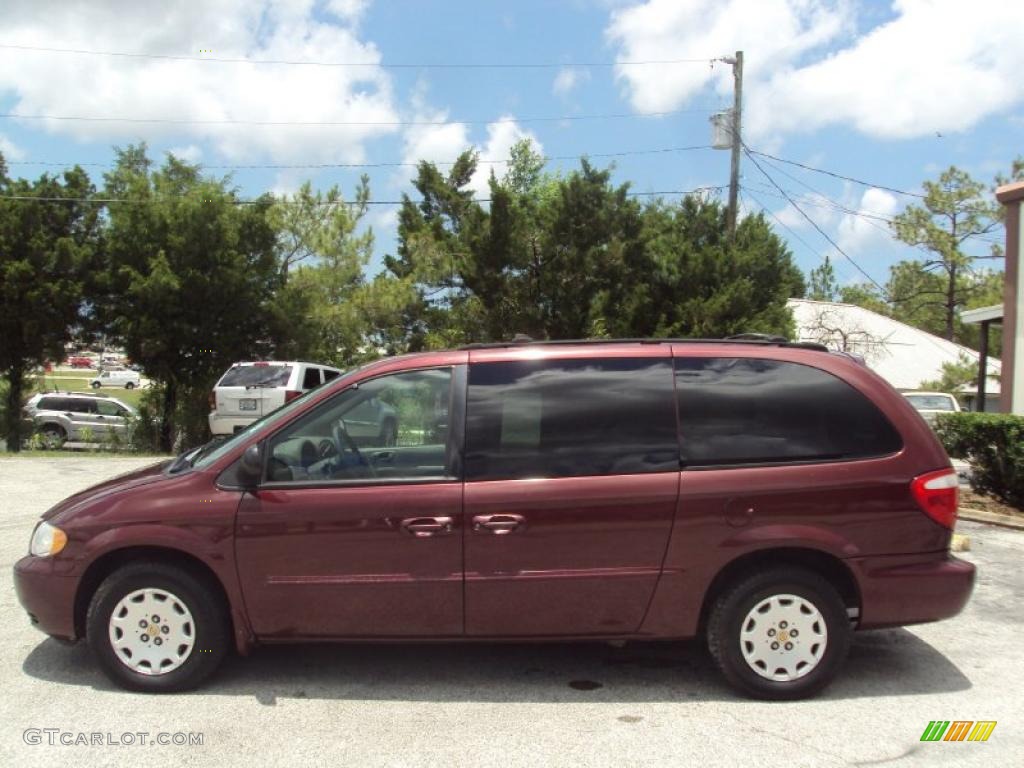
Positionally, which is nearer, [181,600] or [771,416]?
[181,600]

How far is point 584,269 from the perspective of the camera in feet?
61.3

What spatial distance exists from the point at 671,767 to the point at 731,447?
159 cm

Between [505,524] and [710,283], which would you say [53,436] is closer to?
[710,283]

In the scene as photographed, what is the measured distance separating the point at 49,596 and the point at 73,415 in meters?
19.4

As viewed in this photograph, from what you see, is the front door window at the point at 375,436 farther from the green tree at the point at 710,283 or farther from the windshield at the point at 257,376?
the green tree at the point at 710,283

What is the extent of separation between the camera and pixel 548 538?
4191 mm

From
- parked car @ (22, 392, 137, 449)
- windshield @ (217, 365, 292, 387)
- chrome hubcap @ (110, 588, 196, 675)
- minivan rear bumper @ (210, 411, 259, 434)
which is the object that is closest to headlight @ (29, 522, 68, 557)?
chrome hubcap @ (110, 588, 196, 675)

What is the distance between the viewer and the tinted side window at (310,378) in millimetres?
15172

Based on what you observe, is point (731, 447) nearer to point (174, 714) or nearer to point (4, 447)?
point (174, 714)

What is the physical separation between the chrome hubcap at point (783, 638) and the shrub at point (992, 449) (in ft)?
22.0

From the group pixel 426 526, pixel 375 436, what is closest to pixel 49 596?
pixel 375 436

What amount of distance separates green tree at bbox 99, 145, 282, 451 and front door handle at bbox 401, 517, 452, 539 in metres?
15.3

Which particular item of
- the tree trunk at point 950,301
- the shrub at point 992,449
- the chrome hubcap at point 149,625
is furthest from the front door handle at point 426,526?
the tree trunk at point 950,301

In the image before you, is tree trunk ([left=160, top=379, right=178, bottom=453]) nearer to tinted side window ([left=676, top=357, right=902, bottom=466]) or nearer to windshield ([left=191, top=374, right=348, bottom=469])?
windshield ([left=191, top=374, right=348, bottom=469])
